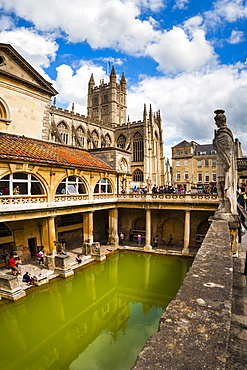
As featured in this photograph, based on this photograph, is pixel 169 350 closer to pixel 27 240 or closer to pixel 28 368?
pixel 28 368

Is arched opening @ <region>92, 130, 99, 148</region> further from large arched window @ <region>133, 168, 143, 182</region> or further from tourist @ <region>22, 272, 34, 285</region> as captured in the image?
tourist @ <region>22, 272, 34, 285</region>

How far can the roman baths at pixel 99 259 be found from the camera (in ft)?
9.55

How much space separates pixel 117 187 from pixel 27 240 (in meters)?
9.90

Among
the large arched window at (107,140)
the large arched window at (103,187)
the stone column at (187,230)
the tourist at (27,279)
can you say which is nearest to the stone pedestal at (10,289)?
the tourist at (27,279)

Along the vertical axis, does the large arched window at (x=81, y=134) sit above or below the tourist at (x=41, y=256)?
above

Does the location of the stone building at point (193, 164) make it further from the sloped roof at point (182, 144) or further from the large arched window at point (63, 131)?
the large arched window at point (63, 131)

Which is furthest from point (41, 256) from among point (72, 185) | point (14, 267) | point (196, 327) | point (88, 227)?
point (196, 327)

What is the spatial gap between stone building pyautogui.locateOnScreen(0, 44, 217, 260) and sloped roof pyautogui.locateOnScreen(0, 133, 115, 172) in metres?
0.06

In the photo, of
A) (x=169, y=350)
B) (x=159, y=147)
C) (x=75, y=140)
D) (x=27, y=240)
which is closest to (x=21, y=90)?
(x=27, y=240)

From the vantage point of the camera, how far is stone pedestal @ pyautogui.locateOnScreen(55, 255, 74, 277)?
15608 mm

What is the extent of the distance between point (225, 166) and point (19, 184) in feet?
50.2

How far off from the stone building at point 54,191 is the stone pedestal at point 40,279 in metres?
2.21

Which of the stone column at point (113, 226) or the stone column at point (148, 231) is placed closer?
the stone column at point (148, 231)

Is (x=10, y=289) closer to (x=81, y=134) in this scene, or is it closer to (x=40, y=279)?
(x=40, y=279)
